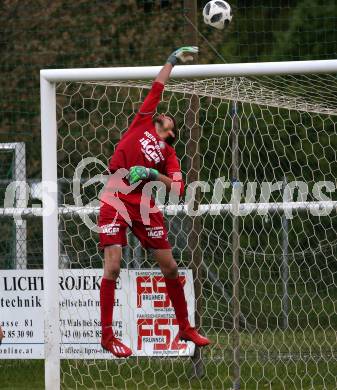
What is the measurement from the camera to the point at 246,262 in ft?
28.1

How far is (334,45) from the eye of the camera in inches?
542

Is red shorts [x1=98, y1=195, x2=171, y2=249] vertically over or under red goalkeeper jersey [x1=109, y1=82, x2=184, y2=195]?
under

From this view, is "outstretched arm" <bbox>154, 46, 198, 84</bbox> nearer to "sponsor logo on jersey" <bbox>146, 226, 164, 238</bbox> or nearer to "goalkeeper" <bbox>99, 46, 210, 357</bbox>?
"goalkeeper" <bbox>99, 46, 210, 357</bbox>

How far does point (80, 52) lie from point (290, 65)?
18.7 ft

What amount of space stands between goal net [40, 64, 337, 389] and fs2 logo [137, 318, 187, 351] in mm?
11

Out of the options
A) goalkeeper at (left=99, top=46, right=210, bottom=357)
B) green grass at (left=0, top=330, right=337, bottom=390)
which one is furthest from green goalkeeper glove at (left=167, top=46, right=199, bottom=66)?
green grass at (left=0, top=330, right=337, bottom=390)

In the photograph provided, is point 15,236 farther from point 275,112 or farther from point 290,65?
point 290,65

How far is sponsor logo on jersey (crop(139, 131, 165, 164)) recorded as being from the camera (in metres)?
7.39

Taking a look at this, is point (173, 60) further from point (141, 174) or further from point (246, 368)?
point (246, 368)

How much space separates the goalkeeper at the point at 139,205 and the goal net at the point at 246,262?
85 cm

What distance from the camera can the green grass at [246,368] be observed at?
332 inches

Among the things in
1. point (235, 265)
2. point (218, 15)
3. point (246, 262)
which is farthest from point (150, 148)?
point (246, 262)

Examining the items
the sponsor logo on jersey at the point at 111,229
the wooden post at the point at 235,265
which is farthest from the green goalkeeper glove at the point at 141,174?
the wooden post at the point at 235,265

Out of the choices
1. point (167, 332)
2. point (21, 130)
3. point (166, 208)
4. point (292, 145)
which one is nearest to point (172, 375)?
point (167, 332)
